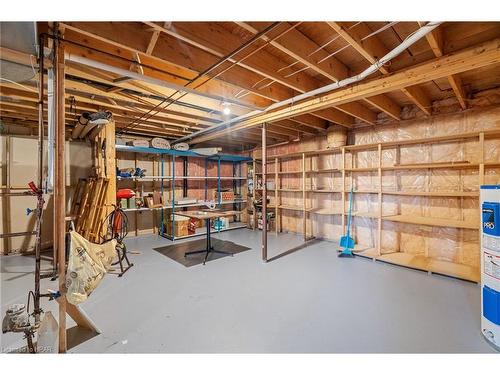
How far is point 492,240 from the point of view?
194cm

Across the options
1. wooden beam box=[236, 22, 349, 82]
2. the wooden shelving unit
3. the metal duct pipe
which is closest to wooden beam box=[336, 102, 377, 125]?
the wooden shelving unit

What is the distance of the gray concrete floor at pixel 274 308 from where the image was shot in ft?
6.23

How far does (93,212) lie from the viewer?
13.0ft

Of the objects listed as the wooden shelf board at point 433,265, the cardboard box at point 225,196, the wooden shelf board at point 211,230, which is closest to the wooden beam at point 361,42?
the wooden shelf board at point 433,265

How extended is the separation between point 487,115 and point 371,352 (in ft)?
12.2

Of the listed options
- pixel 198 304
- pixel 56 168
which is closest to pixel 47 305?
pixel 198 304

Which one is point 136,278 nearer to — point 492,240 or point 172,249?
point 172,249

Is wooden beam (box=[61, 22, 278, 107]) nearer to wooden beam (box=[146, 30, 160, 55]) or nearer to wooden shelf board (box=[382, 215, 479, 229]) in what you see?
wooden beam (box=[146, 30, 160, 55])

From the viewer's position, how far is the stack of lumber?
3801 millimetres

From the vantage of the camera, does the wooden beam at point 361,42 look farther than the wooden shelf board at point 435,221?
No

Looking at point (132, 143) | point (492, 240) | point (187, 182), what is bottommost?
point (492, 240)

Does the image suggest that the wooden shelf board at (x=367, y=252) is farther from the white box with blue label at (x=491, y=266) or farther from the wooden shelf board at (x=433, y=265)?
the white box with blue label at (x=491, y=266)

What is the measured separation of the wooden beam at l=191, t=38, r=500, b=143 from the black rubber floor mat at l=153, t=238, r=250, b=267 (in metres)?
2.74

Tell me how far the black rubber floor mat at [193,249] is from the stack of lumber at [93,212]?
1.16m
